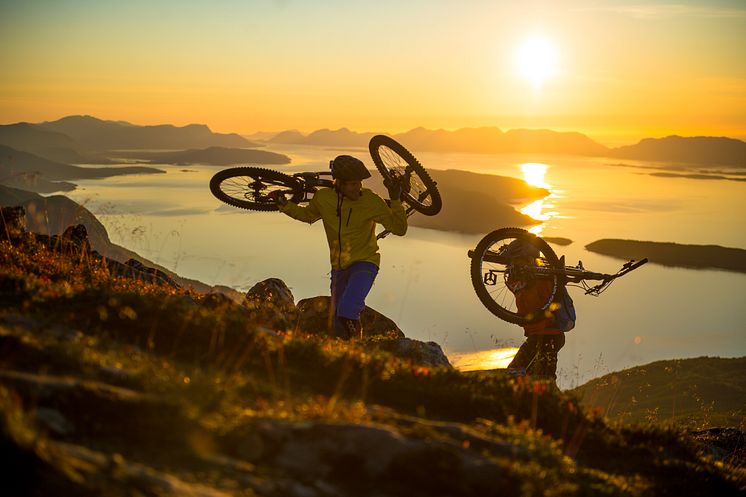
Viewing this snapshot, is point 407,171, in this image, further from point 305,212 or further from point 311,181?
point 305,212

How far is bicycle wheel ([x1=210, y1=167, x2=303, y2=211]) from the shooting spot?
13.1 meters

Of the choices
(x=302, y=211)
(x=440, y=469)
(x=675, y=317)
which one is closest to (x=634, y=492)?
(x=440, y=469)

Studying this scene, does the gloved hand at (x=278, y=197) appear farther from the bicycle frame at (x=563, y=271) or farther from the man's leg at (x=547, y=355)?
the man's leg at (x=547, y=355)

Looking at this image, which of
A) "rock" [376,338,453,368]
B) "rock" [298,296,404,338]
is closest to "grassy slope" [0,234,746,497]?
"rock" [376,338,453,368]

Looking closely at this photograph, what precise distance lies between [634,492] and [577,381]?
6.47m

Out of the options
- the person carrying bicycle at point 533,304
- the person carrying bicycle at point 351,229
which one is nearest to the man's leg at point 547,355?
the person carrying bicycle at point 533,304

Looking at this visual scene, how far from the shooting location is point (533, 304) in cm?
1214

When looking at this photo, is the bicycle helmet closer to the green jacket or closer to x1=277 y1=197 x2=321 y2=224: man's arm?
the green jacket

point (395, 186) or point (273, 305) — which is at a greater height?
point (395, 186)

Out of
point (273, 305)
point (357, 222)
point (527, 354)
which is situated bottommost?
point (527, 354)

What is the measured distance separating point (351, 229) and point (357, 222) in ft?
0.51

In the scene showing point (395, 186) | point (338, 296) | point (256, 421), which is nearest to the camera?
point (256, 421)

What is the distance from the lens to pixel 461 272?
584ft

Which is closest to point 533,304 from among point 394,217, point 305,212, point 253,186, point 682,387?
point 394,217
